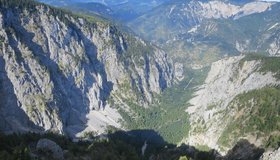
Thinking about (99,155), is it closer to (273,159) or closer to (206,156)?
(206,156)

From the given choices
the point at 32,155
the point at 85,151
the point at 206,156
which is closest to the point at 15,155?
the point at 32,155

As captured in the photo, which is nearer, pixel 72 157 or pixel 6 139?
pixel 72 157

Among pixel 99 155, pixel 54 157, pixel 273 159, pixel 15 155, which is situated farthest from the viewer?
pixel 99 155

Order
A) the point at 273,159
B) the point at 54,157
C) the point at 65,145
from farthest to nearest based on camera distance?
1. the point at 65,145
2. the point at 273,159
3. the point at 54,157

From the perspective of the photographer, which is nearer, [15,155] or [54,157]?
[15,155]

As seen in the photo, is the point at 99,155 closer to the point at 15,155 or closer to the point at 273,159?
the point at 15,155

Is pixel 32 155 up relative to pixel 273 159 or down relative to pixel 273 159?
up

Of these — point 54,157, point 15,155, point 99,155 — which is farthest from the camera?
point 99,155

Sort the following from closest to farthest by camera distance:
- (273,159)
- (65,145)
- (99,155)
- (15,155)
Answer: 1. (15,155)
2. (273,159)
3. (99,155)
4. (65,145)

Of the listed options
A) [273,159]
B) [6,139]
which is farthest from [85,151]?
[273,159]
